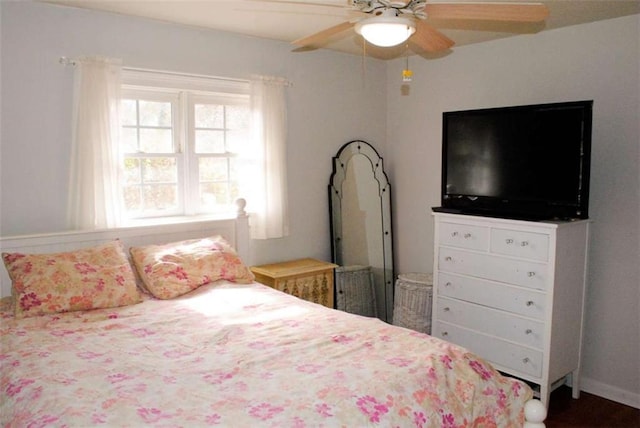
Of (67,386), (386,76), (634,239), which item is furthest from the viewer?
(386,76)

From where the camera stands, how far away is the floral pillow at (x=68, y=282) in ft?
8.55

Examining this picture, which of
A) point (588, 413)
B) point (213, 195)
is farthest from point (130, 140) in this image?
point (588, 413)

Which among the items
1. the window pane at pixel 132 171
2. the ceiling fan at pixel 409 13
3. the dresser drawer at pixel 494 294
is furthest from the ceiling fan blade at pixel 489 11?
the window pane at pixel 132 171

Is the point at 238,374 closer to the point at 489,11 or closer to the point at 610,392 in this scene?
the point at 489,11

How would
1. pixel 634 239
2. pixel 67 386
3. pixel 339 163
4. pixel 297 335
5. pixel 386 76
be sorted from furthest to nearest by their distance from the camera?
pixel 386 76 < pixel 339 163 < pixel 634 239 < pixel 297 335 < pixel 67 386

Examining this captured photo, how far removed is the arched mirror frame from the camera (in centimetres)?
434

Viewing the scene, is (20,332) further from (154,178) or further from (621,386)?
(621,386)

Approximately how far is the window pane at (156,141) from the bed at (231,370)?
924 millimetres

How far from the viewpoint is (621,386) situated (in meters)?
3.33

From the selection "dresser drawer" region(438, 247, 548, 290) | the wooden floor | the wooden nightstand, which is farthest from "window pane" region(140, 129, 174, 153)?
the wooden floor

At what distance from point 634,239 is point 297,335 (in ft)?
7.31

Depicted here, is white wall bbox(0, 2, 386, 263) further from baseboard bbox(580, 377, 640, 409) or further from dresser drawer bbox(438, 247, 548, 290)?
baseboard bbox(580, 377, 640, 409)

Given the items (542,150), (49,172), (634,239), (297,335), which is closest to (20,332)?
(49,172)

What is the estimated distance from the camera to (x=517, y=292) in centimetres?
321
